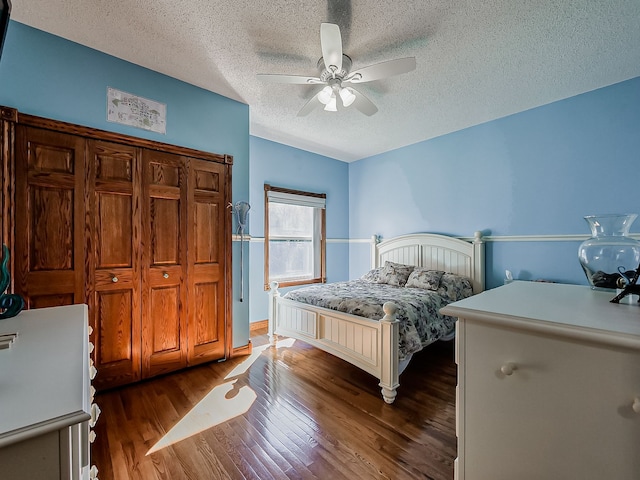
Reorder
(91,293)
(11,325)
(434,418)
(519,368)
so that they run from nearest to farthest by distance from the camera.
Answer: (519,368) → (11,325) → (434,418) → (91,293)

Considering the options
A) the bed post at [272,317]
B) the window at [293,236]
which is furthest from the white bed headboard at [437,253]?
the bed post at [272,317]

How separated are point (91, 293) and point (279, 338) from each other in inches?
77.7

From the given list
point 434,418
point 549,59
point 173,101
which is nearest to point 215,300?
point 173,101

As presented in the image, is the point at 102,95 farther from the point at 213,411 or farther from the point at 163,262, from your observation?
the point at 213,411

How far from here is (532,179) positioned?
10.0 feet

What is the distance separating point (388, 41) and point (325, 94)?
0.56m

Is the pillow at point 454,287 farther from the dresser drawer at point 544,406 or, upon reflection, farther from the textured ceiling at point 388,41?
the dresser drawer at point 544,406

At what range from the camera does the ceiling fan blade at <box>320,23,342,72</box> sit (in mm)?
1579

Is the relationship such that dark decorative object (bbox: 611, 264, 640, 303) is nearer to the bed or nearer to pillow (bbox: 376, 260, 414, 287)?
the bed

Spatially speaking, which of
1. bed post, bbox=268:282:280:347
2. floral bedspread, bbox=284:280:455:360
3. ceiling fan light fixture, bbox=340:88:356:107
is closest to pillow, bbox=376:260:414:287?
floral bedspread, bbox=284:280:455:360

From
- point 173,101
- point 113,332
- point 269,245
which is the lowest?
point 113,332

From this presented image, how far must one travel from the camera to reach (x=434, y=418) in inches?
74.2

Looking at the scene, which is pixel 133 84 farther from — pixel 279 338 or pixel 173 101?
pixel 279 338

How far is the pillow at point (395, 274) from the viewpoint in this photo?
3.44m
